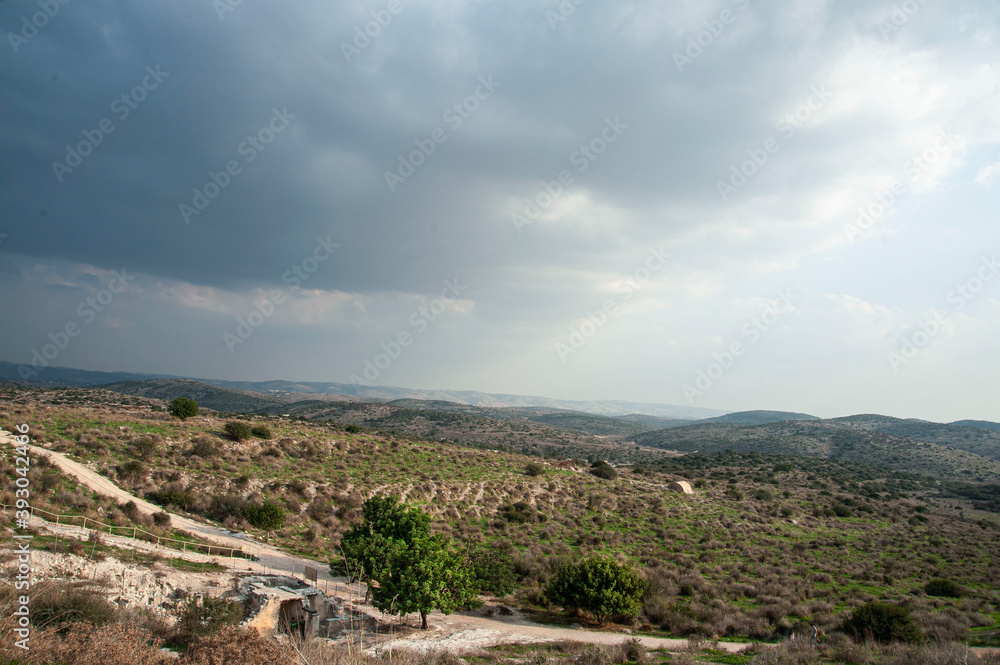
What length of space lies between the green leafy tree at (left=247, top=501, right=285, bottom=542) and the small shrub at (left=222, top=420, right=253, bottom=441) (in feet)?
43.3

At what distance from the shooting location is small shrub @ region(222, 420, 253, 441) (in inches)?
1510

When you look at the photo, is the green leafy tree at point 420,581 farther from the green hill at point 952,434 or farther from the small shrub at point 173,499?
the green hill at point 952,434

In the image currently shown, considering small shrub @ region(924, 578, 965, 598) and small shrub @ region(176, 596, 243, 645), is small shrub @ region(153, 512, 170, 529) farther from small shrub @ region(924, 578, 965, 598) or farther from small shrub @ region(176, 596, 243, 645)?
small shrub @ region(924, 578, 965, 598)

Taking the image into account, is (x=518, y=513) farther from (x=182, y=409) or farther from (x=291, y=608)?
(x=182, y=409)

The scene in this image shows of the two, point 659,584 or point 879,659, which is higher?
point 879,659

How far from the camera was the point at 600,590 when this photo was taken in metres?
20.8

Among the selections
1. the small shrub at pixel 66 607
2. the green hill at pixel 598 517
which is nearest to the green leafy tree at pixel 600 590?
the green hill at pixel 598 517

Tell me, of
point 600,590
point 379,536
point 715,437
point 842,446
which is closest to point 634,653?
point 600,590

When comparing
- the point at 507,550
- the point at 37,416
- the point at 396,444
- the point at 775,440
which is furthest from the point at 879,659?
the point at 775,440

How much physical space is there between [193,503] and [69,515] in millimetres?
7661

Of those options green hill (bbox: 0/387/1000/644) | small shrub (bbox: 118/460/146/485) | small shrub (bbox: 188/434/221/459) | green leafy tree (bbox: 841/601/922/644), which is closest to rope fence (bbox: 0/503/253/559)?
green hill (bbox: 0/387/1000/644)

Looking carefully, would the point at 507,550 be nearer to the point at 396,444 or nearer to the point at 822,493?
the point at 396,444

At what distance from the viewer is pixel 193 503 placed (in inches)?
1099

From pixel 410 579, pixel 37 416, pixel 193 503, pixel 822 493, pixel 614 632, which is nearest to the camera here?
pixel 410 579
